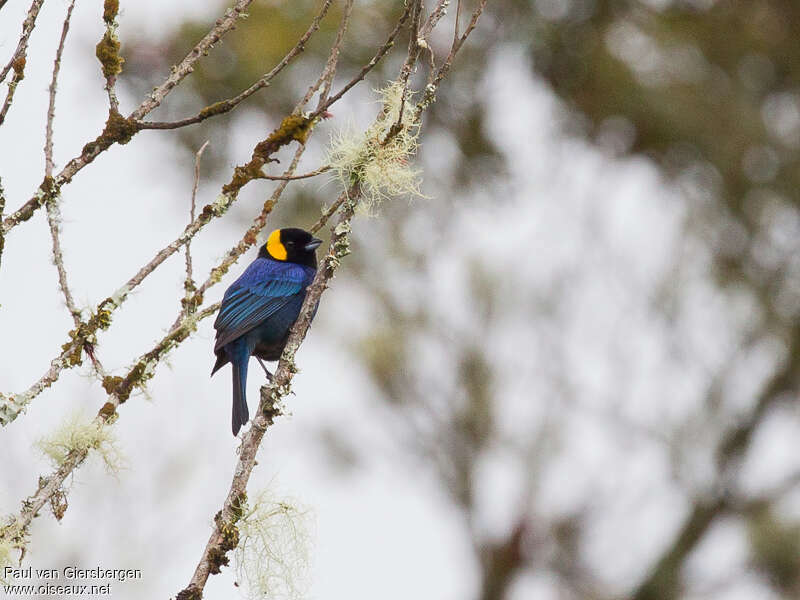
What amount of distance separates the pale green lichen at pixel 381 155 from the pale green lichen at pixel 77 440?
0.79 meters

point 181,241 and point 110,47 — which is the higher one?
point 110,47

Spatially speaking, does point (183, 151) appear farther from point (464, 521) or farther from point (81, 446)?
point (81, 446)

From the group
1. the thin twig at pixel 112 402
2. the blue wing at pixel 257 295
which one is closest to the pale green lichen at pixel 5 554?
the thin twig at pixel 112 402

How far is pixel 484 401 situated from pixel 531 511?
0.89m

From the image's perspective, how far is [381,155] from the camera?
8.95ft

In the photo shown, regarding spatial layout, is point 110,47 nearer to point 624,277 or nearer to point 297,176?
point 297,176

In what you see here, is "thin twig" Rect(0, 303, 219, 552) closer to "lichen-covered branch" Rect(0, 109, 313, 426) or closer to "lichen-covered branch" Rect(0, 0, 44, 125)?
"lichen-covered branch" Rect(0, 109, 313, 426)

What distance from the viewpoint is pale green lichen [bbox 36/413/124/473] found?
2393 mm

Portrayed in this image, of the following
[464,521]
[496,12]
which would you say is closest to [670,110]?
[496,12]

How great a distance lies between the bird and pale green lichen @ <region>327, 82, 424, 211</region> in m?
1.31

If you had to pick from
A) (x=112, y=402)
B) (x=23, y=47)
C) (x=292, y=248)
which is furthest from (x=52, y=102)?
(x=292, y=248)

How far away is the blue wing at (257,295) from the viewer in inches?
162

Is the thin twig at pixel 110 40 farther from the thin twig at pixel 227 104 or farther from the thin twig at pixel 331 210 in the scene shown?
the thin twig at pixel 331 210

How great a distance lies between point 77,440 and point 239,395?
1.59m
